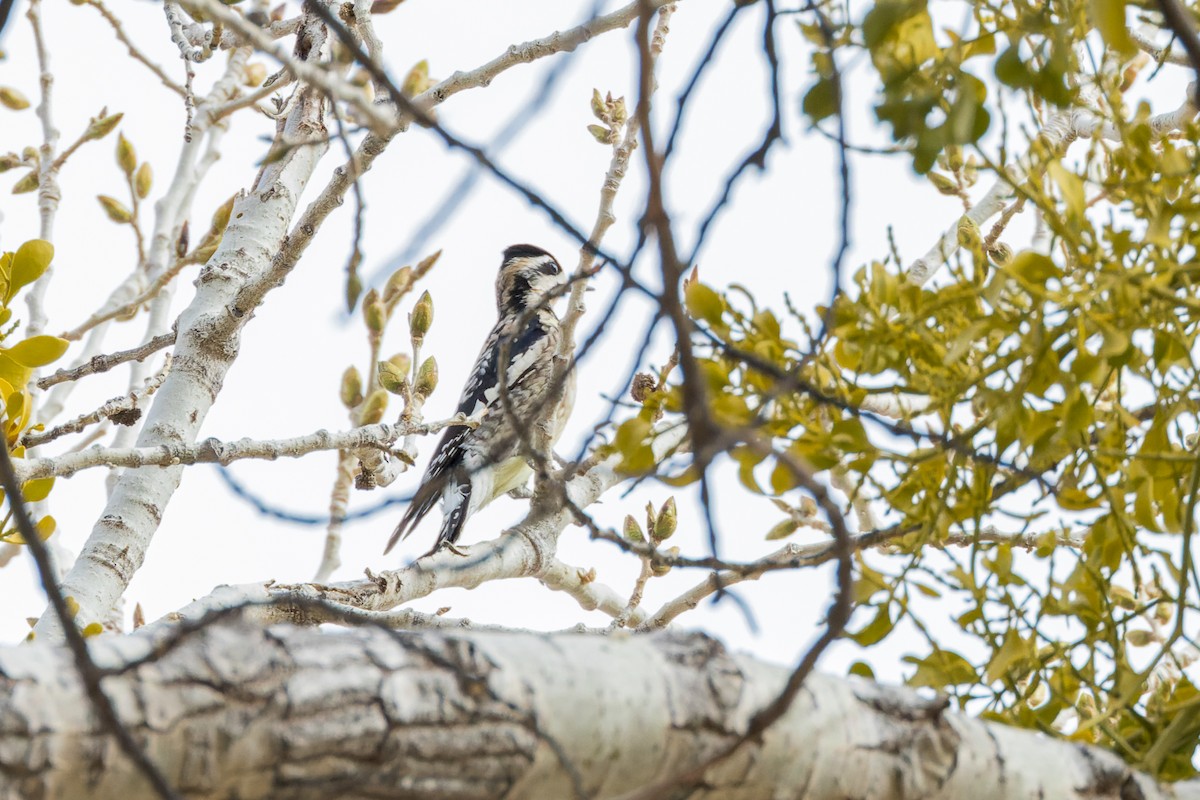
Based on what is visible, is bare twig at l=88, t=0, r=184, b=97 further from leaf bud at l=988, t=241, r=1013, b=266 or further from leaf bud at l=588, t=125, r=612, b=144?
leaf bud at l=988, t=241, r=1013, b=266

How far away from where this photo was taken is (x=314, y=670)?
768 millimetres

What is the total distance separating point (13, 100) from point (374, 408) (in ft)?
5.35

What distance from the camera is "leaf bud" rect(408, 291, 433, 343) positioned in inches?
105

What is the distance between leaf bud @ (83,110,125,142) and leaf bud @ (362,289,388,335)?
0.87m

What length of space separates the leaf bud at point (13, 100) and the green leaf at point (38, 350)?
6.53ft

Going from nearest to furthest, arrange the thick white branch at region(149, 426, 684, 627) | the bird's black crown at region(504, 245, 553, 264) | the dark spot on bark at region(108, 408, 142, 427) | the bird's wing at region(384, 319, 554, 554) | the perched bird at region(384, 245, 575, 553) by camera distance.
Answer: the thick white branch at region(149, 426, 684, 627) < the dark spot on bark at region(108, 408, 142, 427) < the perched bird at region(384, 245, 575, 553) < the bird's wing at region(384, 319, 554, 554) < the bird's black crown at region(504, 245, 553, 264)

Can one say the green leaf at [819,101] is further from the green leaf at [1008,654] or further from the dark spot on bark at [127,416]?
the dark spot on bark at [127,416]

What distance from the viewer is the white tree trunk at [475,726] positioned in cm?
72

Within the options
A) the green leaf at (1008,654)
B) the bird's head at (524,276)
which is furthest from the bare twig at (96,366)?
the bird's head at (524,276)

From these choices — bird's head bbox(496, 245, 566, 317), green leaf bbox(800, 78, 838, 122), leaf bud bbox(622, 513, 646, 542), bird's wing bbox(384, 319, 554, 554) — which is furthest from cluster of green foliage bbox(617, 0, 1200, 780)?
bird's head bbox(496, 245, 566, 317)

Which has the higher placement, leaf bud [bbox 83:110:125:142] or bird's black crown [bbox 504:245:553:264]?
bird's black crown [bbox 504:245:553:264]

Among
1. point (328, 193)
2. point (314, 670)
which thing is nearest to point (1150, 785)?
point (314, 670)

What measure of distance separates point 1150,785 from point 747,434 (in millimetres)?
606

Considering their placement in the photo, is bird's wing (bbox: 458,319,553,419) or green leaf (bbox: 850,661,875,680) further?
bird's wing (bbox: 458,319,553,419)
